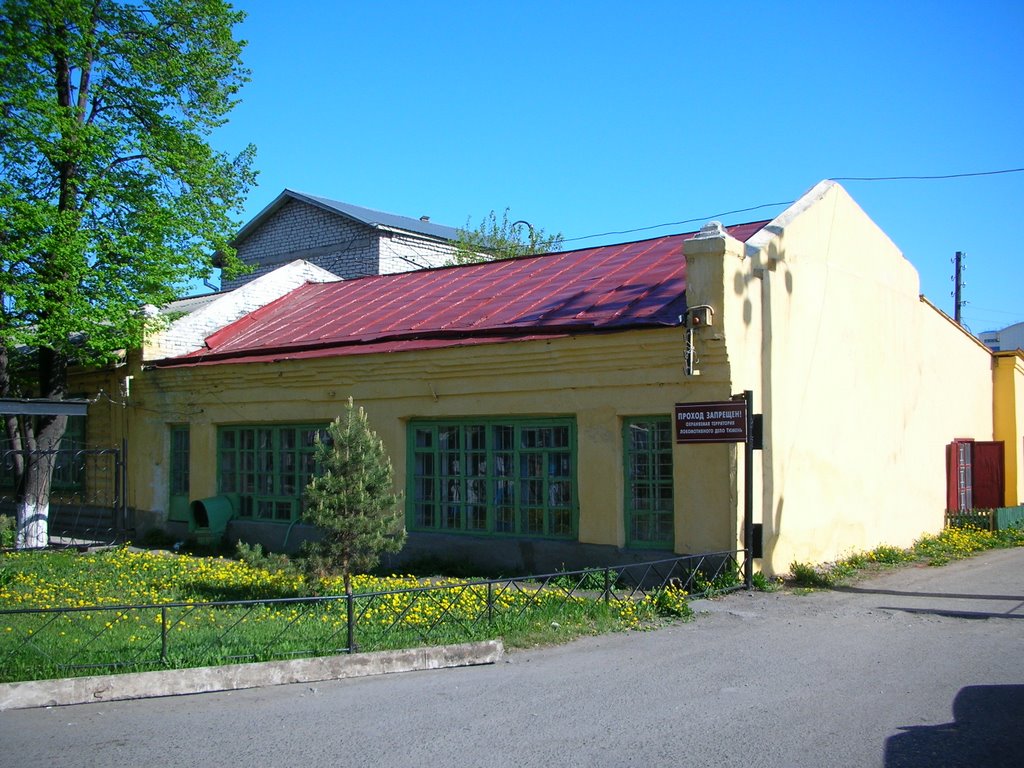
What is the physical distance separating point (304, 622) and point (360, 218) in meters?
22.8

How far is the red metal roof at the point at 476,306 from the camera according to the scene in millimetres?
13617

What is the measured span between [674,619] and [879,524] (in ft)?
23.0

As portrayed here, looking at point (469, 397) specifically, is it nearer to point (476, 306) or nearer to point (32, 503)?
point (476, 306)

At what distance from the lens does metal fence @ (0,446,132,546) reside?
60.7ft

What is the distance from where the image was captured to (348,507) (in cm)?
994

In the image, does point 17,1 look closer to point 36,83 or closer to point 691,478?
point 36,83

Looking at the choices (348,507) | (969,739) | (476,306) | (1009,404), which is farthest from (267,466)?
(1009,404)

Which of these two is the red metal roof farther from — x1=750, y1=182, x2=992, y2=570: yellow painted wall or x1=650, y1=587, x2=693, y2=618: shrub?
x1=650, y1=587, x2=693, y2=618: shrub

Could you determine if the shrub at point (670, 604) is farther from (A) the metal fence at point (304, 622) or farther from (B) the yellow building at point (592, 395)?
(B) the yellow building at point (592, 395)

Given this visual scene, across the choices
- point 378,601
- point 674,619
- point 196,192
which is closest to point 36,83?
point 196,192

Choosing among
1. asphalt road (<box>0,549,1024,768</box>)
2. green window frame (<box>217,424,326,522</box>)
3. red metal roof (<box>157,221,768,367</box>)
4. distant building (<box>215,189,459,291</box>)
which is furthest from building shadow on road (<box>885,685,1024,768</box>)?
distant building (<box>215,189,459,291</box>)

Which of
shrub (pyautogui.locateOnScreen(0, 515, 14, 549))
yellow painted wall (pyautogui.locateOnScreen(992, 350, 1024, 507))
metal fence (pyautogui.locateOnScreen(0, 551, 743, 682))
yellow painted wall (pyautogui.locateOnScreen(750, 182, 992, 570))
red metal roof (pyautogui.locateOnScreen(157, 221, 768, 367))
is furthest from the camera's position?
yellow painted wall (pyautogui.locateOnScreen(992, 350, 1024, 507))

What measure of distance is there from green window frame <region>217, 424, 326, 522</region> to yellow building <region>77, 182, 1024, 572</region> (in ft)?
0.15

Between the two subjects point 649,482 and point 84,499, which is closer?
point 649,482
